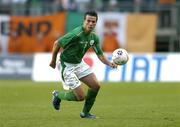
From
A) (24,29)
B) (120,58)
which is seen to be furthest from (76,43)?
(24,29)

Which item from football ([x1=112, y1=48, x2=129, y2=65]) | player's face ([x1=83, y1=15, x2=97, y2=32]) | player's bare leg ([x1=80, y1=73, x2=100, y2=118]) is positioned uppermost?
player's face ([x1=83, y1=15, x2=97, y2=32])

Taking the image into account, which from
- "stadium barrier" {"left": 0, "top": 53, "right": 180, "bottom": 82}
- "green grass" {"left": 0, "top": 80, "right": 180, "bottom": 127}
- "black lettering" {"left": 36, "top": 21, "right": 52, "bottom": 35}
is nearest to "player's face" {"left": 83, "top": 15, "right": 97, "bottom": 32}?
"green grass" {"left": 0, "top": 80, "right": 180, "bottom": 127}

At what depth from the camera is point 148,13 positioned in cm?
3456

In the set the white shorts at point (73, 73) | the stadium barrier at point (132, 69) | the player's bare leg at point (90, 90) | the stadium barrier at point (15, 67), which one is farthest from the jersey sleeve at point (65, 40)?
the stadium barrier at point (15, 67)

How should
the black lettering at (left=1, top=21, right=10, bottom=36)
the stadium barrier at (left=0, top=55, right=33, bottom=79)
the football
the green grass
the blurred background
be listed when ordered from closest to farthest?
the green grass, the football, the stadium barrier at (left=0, top=55, right=33, bottom=79), the blurred background, the black lettering at (left=1, top=21, right=10, bottom=36)

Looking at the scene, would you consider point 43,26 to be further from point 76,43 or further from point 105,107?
point 76,43

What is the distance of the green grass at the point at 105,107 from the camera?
43.9ft

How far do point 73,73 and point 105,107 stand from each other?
3277 mm

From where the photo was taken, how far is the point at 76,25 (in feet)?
111

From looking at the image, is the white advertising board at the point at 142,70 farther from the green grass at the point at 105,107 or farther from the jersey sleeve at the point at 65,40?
the jersey sleeve at the point at 65,40

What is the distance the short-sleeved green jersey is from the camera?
555 inches

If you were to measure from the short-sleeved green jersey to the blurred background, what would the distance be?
1737 centimetres

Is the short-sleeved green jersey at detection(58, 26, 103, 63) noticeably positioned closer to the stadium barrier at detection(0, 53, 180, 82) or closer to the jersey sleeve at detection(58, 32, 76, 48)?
the jersey sleeve at detection(58, 32, 76, 48)

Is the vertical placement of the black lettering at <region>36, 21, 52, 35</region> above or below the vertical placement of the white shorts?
below
